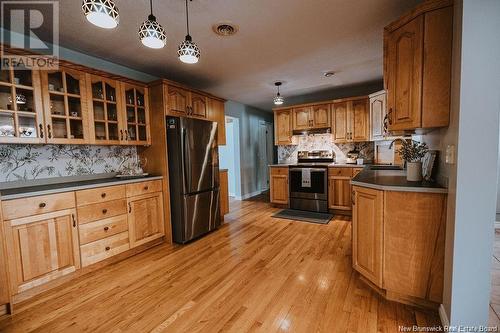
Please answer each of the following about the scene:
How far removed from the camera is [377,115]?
150 inches

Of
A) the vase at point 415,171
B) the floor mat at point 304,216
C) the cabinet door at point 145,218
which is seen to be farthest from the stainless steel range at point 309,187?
the cabinet door at point 145,218

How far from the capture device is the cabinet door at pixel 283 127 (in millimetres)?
5074

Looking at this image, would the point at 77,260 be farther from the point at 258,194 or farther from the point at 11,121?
the point at 258,194

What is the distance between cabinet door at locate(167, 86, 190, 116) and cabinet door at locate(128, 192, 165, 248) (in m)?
1.16

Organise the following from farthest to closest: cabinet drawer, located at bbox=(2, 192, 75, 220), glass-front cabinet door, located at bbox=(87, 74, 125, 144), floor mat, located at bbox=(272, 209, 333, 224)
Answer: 1. floor mat, located at bbox=(272, 209, 333, 224)
2. glass-front cabinet door, located at bbox=(87, 74, 125, 144)
3. cabinet drawer, located at bbox=(2, 192, 75, 220)

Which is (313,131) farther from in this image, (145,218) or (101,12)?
(101,12)

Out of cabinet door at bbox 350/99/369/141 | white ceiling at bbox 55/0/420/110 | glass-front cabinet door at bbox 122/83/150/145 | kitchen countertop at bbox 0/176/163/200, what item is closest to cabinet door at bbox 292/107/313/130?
cabinet door at bbox 350/99/369/141

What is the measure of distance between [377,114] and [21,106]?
15.5ft

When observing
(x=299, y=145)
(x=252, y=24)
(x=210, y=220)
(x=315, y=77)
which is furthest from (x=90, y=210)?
(x=299, y=145)

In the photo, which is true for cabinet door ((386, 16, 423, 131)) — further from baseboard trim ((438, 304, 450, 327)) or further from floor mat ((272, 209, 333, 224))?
floor mat ((272, 209, 333, 224))

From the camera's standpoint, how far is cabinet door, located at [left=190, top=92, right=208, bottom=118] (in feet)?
11.0

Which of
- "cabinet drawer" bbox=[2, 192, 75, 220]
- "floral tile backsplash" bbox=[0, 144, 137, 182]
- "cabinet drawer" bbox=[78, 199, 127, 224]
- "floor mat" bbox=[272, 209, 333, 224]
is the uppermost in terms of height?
"floral tile backsplash" bbox=[0, 144, 137, 182]

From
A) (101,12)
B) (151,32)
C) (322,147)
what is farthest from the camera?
(322,147)

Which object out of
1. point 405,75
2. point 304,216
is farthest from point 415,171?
point 304,216
